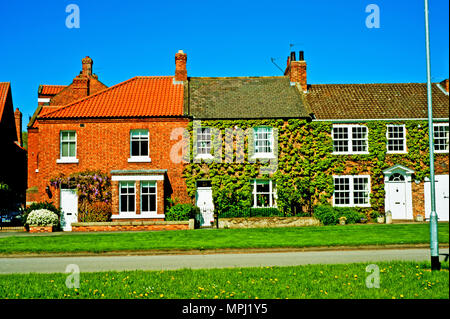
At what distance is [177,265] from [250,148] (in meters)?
14.9

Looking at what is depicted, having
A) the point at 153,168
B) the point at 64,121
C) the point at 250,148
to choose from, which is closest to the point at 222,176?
the point at 250,148

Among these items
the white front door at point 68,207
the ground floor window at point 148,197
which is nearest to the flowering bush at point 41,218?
the white front door at point 68,207

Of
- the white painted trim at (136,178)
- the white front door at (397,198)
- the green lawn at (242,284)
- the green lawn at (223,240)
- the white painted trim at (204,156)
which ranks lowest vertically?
the green lawn at (223,240)

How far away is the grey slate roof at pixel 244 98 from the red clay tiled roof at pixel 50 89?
1157 cm

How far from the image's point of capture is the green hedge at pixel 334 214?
2388 cm

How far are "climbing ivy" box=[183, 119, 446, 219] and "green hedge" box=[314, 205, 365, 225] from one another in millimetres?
1020

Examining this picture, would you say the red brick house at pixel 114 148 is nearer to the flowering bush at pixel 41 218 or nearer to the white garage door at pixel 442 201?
the flowering bush at pixel 41 218

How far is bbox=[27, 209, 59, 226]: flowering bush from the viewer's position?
23.8 metres

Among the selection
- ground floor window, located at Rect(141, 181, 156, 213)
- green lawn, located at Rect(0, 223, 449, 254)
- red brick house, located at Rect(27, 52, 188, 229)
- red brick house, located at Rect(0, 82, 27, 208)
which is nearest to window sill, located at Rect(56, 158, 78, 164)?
red brick house, located at Rect(27, 52, 188, 229)

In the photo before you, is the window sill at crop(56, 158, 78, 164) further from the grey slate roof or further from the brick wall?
the grey slate roof
